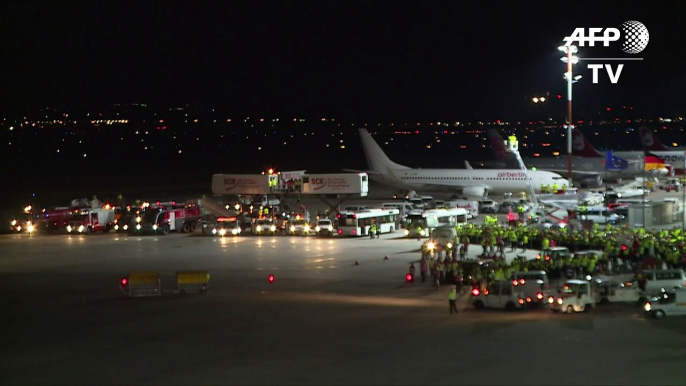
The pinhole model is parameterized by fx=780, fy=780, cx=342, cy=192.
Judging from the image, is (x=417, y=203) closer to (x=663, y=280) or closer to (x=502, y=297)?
(x=663, y=280)

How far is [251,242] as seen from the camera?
39.5 m

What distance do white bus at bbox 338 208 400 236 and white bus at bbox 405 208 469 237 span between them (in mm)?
1253

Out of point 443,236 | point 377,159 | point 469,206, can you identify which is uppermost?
point 377,159

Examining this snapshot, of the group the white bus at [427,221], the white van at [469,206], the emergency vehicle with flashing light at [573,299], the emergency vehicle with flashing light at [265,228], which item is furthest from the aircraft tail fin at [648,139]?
the emergency vehicle with flashing light at [573,299]

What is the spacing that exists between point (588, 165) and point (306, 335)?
59262mm

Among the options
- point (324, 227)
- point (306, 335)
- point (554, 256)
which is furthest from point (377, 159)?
point (306, 335)

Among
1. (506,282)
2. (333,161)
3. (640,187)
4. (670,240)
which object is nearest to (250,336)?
(506,282)

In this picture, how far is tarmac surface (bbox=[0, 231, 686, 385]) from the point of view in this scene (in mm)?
16359

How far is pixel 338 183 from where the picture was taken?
150ft

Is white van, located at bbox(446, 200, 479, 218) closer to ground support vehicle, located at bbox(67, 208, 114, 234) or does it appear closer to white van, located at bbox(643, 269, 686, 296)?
ground support vehicle, located at bbox(67, 208, 114, 234)

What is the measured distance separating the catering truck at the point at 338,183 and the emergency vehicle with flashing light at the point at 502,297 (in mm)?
22918

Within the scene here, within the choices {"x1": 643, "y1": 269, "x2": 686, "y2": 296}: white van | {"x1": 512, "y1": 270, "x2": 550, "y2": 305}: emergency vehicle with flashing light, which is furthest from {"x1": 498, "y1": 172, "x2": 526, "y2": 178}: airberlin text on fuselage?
{"x1": 512, "y1": 270, "x2": 550, "y2": 305}: emergency vehicle with flashing light

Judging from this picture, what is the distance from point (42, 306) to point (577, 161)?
60551 mm

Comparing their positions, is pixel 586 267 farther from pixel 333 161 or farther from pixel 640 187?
pixel 333 161
